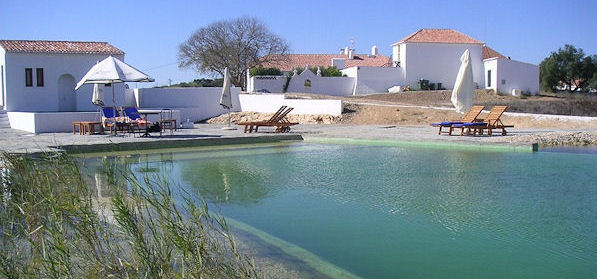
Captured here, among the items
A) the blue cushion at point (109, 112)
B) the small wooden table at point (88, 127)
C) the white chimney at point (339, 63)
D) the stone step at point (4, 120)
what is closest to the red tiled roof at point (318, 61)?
the white chimney at point (339, 63)

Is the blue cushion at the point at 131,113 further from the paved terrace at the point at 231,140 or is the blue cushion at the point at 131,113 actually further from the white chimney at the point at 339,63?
the white chimney at the point at 339,63

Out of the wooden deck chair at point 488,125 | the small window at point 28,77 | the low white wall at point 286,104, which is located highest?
the small window at point 28,77

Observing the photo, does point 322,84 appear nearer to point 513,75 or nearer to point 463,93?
point 513,75

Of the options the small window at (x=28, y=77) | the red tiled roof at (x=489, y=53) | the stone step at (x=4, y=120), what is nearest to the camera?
the stone step at (x=4, y=120)

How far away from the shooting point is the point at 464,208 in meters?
7.99

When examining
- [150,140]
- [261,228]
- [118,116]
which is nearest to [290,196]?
[261,228]

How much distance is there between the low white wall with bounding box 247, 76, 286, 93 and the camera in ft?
125

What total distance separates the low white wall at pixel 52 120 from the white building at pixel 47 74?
6043 mm

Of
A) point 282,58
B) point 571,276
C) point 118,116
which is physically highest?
point 282,58

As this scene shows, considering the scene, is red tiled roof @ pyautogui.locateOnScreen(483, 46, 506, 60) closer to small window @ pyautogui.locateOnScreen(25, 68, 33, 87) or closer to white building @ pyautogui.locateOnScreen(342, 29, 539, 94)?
white building @ pyautogui.locateOnScreen(342, 29, 539, 94)

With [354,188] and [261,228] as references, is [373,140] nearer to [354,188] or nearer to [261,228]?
[354,188]

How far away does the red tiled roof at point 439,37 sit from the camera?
141 ft

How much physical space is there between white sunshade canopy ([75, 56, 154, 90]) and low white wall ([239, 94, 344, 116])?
34.3 feet

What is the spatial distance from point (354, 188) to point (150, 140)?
7065mm
